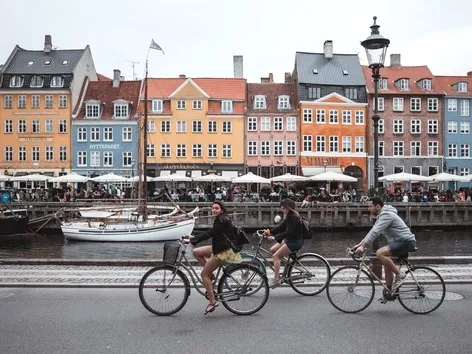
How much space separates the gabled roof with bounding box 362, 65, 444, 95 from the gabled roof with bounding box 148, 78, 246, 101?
41.0ft

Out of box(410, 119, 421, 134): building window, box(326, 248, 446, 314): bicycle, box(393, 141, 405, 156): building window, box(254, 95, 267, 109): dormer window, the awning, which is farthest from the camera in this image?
box(410, 119, 421, 134): building window

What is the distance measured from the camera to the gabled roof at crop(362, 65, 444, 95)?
5422 centimetres

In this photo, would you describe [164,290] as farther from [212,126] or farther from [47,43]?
[47,43]

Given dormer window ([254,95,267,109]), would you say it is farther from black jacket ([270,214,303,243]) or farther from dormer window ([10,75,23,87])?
black jacket ([270,214,303,243])

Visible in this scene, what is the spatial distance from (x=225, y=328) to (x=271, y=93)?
48662mm

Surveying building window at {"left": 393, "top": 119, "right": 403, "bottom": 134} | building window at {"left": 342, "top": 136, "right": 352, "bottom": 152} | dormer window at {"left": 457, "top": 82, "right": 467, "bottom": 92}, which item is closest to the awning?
building window at {"left": 342, "top": 136, "right": 352, "bottom": 152}

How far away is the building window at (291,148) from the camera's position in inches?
2084

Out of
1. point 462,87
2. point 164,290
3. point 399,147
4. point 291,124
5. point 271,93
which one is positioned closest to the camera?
point 164,290

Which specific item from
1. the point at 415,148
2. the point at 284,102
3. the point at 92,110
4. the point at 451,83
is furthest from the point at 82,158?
the point at 451,83

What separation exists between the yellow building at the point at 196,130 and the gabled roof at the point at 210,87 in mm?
169

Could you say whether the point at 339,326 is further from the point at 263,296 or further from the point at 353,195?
the point at 353,195

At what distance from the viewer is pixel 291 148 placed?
52969mm

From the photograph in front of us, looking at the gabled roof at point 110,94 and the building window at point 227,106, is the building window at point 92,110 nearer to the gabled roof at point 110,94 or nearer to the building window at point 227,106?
the gabled roof at point 110,94

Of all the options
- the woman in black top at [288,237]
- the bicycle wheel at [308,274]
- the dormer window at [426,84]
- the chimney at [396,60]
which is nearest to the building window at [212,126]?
the chimney at [396,60]
